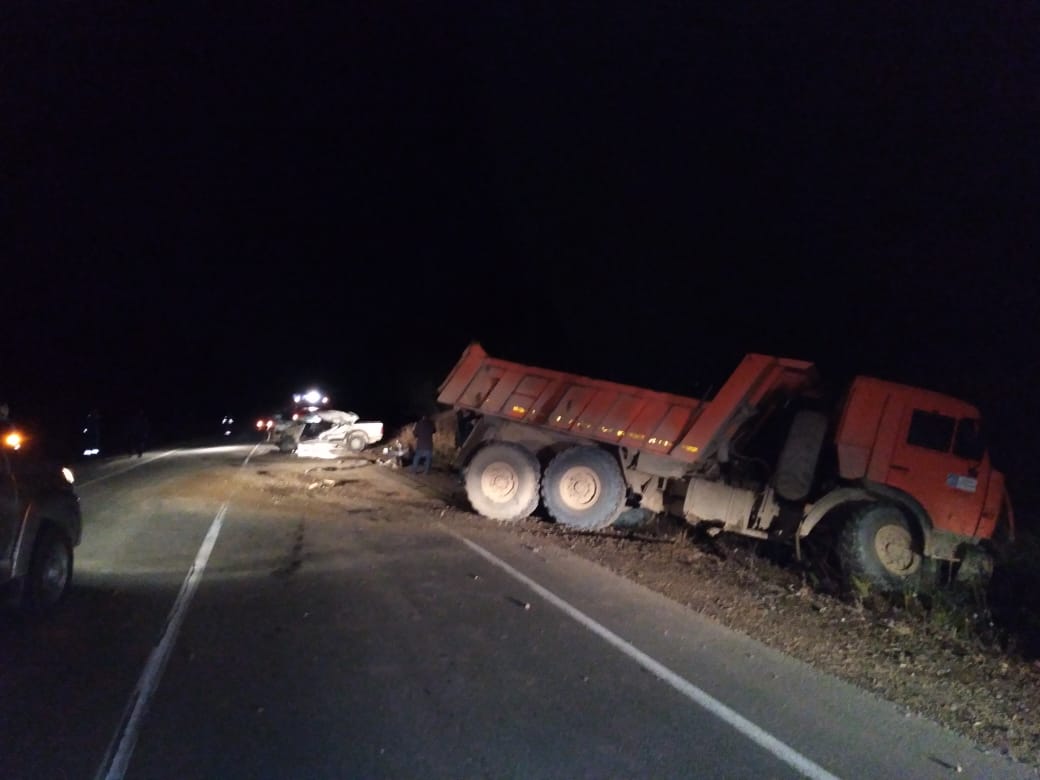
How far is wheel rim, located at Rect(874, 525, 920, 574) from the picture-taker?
1270 centimetres

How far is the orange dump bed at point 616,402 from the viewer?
14.0 metres

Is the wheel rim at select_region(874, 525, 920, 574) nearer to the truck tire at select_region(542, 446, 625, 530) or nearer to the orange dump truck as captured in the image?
the orange dump truck

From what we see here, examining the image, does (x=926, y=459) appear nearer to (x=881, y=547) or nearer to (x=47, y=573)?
(x=881, y=547)

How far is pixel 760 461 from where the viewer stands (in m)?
14.2

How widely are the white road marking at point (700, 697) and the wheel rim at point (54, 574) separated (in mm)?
4774

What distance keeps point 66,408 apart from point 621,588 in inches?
2592

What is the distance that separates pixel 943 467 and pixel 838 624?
13.8ft

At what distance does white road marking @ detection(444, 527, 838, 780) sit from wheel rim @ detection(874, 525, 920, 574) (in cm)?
528

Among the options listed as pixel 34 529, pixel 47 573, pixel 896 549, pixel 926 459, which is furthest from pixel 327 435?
pixel 34 529

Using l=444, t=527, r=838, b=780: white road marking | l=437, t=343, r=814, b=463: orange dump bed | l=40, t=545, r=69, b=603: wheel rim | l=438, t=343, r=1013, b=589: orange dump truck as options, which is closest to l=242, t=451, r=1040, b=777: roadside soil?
l=438, t=343, r=1013, b=589: orange dump truck

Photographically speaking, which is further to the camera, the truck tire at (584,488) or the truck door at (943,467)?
the truck tire at (584,488)

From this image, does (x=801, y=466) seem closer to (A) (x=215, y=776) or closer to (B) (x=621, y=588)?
(B) (x=621, y=588)

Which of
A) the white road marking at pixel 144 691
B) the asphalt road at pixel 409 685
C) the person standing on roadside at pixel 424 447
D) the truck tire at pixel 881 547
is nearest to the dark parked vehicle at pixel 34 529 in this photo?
the asphalt road at pixel 409 685

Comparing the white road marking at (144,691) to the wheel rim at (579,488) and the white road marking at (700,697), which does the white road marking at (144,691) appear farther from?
the wheel rim at (579,488)
